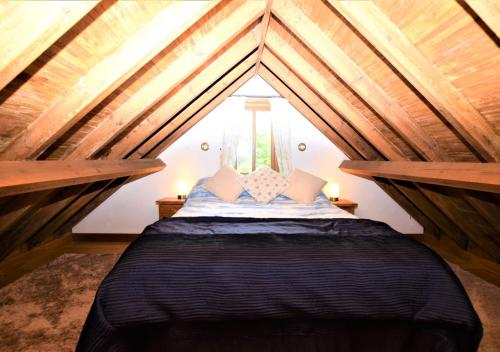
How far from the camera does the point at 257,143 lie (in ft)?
15.7

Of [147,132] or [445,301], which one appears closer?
[445,301]

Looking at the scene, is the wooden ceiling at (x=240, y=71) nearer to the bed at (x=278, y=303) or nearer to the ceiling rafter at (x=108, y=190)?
the ceiling rafter at (x=108, y=190)

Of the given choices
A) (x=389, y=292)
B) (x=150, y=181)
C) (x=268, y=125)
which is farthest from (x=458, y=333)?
(x=150, y=181)

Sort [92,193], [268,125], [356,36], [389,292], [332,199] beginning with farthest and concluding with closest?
[268,125] < [332,199] < [92,193] < [356,36] < [389,292]

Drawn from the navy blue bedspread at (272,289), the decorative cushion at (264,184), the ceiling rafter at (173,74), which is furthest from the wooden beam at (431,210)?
the ceiling rafter at (173,74)

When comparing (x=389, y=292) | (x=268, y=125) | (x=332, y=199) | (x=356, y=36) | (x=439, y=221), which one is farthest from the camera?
(x=268, y=125)

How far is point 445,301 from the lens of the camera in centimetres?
170

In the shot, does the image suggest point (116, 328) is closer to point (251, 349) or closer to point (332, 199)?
point (251, 349)

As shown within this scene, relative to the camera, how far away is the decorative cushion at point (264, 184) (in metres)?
3.85

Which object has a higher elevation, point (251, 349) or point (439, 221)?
point (439, 221)

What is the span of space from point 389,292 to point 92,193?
3.38 m

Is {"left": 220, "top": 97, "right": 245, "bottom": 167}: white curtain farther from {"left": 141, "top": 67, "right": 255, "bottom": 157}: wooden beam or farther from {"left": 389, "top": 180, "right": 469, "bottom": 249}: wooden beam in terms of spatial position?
{"left": 389, "top": 180, "right": 469, "bottom": 249}: wooden beam

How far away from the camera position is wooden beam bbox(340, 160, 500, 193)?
1890 mm

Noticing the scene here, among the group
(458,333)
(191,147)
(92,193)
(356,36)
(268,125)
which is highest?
(356,36)
